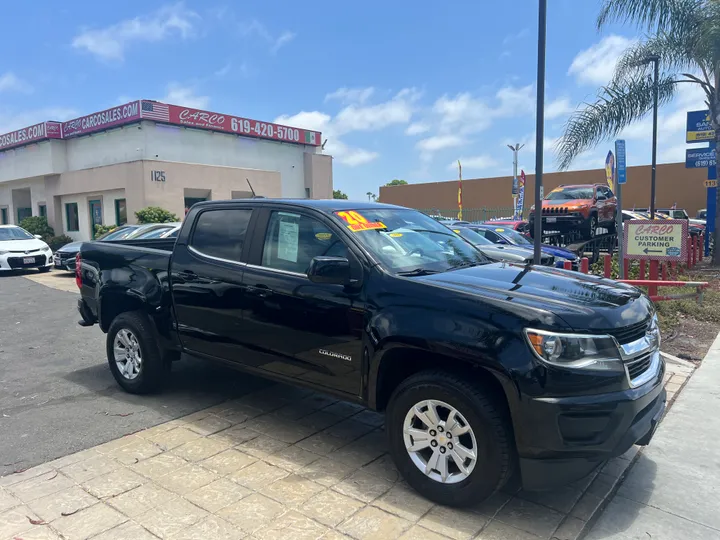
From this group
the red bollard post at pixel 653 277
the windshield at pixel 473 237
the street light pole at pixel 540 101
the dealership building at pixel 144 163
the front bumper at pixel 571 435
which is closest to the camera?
the front bumper at pixel 571 435

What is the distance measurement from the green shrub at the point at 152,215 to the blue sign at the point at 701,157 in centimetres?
1832

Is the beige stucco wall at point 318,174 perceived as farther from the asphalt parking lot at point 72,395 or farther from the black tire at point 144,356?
the black tire at point 144,356

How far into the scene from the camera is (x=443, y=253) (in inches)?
166

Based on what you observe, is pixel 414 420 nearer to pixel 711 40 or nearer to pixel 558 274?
pixel 558 274

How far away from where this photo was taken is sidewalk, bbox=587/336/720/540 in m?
3.09

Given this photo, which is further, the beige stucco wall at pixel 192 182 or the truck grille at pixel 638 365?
the beige stucco wall at pixel 192 182

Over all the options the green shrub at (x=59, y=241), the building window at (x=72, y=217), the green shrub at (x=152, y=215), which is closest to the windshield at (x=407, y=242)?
the green shrub at (x=152, y=215)

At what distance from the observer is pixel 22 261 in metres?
15.9

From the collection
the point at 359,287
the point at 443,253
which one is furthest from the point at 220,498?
the point at 443,253

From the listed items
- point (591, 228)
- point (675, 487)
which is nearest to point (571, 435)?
point (675, 487)

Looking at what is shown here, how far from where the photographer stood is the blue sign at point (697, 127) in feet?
54.3

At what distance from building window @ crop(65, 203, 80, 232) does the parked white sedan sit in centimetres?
889

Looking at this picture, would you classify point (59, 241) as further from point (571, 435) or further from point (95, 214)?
point (571, 435)

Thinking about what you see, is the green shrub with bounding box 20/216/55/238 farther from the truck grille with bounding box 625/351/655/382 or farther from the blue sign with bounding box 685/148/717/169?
the truck grille with bounding box 625/351/655/382
